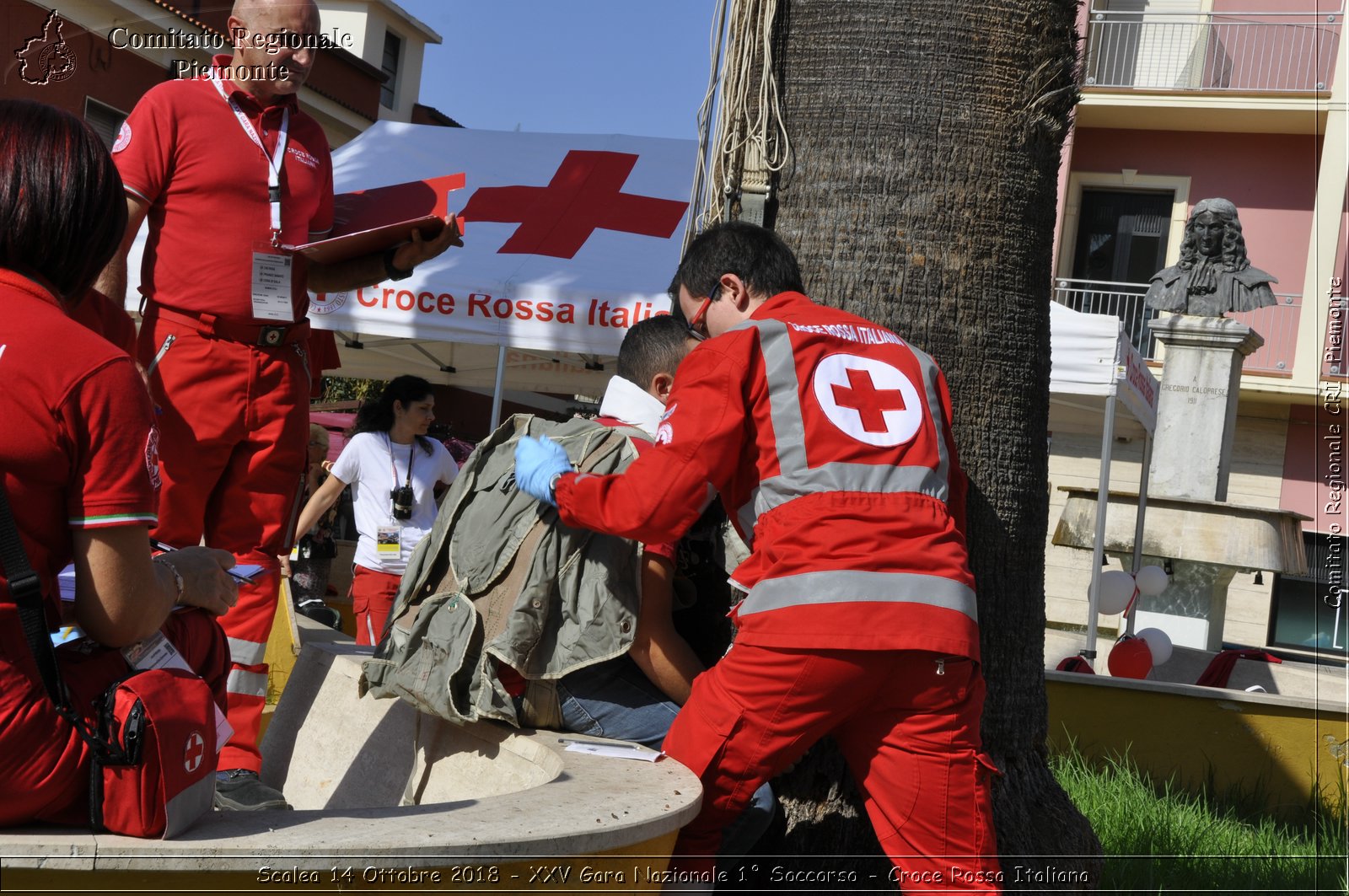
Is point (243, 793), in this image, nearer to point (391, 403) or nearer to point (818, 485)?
point (818, 485)

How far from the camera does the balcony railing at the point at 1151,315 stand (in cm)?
2047

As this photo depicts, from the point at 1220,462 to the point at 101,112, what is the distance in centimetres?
1276

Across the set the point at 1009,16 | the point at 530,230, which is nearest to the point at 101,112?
the point at 530,230

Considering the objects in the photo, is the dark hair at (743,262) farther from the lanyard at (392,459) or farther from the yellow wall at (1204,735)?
the lanyard at (392,459)

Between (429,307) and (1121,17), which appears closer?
(429,307)

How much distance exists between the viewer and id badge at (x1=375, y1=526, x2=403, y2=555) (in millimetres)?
6641

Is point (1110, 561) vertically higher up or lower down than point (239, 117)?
lower down

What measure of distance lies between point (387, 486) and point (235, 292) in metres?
3.67

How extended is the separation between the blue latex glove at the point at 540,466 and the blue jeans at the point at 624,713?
42 cm

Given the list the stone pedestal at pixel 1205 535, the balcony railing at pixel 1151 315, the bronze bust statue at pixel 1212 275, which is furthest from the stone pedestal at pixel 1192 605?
the balcony railing at pixel 1151 315

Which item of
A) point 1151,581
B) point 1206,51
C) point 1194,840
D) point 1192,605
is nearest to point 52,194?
point 1194,840

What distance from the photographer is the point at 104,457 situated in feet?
5.81

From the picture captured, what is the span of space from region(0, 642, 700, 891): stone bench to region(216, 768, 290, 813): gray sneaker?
32 centimetres

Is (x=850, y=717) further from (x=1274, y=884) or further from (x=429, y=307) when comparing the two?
(x=429, y=307)
